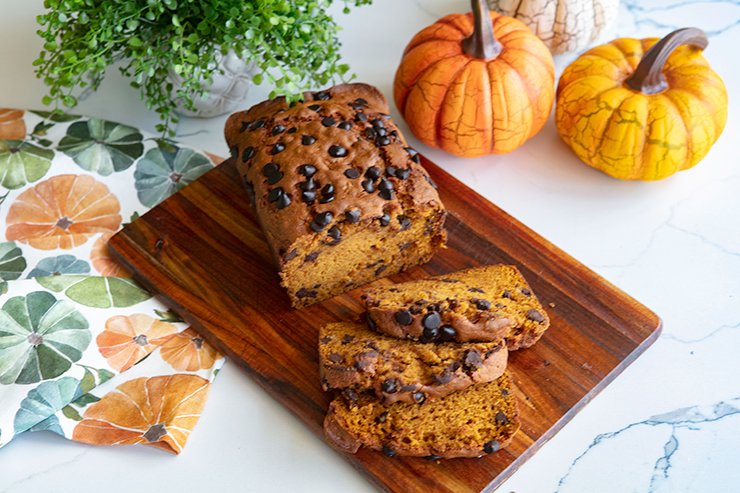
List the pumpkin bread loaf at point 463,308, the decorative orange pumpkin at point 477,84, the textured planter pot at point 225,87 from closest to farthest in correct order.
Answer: the pumpkin bread loaf at point 463,308
the decorative orange pumpkin at point 477,84
the textured planter pot at point 225,87

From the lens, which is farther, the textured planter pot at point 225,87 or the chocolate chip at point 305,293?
the textured planter pot at point 225,87

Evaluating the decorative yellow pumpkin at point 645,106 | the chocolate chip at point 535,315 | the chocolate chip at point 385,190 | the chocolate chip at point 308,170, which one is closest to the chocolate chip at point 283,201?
the chocolate chip at point 308,170

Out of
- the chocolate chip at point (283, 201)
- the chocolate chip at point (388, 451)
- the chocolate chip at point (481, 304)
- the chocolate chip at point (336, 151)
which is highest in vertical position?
the chocolate chip at point (336, 151)

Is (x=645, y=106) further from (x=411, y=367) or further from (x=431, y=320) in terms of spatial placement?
(x=411, y=367)

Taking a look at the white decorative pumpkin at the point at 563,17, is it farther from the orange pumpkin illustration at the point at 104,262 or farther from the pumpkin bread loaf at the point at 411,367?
the orange pumpkin illustration at the point at 104,262

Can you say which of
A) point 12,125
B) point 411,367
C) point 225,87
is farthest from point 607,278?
point 12,125

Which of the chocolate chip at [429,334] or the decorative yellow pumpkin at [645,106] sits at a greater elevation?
the decorative yellow pumpkin at [645,106]
